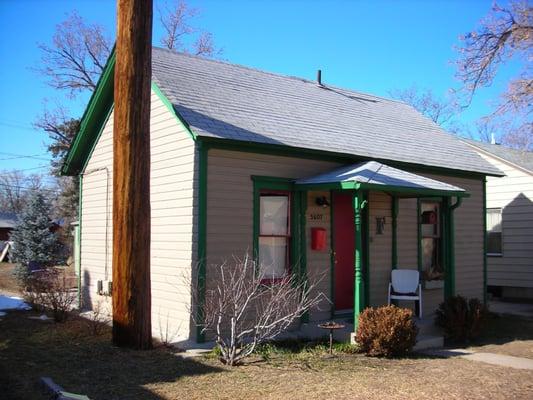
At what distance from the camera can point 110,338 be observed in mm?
9422

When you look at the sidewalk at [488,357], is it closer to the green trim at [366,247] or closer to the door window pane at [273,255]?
the green trim at [366,247]

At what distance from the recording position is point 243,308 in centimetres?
793

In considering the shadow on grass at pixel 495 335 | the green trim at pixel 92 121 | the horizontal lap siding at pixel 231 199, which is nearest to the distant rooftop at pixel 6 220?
the green trim at pixel 92 121

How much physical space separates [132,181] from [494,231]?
1274 centimetres

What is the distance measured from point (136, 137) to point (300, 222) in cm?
361

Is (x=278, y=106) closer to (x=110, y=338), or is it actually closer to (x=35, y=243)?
(x=110, y=338)

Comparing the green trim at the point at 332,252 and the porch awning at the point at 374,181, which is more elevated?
the porch awning at the point at 374,181

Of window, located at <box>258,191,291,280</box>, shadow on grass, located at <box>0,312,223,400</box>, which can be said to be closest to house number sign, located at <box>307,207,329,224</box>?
window, located at <box>258,191,291,280</box>

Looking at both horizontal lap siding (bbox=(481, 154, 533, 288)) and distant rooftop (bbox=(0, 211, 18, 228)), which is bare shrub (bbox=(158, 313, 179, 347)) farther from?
distant rooftop (bbox=(0, 211, 18, 228))

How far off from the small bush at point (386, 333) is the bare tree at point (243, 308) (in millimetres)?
944

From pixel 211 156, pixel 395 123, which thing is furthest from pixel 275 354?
pixel 395 123

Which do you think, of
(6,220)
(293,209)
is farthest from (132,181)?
(6,220)

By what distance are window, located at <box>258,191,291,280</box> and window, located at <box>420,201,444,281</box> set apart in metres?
3.85

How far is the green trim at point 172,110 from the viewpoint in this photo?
934 centimetres
